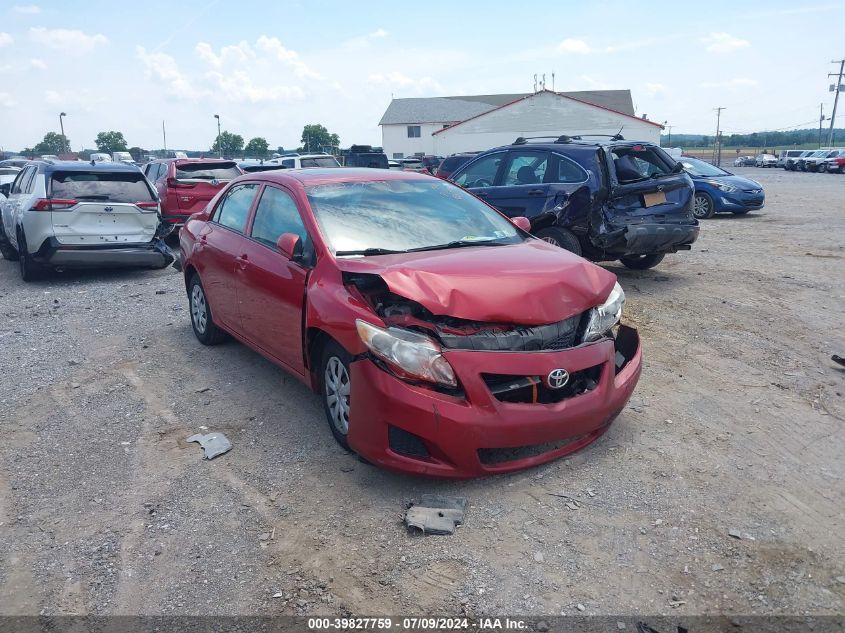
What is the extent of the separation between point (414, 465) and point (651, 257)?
678 centimetres

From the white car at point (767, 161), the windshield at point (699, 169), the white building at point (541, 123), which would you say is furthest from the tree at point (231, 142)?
the windshield at point (699, 169)

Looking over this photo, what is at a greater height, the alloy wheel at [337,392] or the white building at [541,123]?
the white building at [541,123]

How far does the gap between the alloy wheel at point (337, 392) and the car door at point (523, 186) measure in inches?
192

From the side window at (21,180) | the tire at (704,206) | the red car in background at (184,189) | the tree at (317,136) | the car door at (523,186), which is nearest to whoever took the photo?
the car door at (523,186)

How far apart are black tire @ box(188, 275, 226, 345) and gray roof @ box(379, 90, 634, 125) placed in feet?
204

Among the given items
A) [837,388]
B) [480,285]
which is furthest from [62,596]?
[837,388]

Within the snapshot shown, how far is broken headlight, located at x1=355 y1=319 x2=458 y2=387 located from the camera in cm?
369

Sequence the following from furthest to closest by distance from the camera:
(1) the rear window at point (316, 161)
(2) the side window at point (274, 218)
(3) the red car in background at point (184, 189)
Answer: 1. (1) the rear window at point (316, 161)
2. (3) the red car in background at point (184, 189)
3. (2) the side window at point (274, 218)

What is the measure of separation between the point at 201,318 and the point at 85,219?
173 inches

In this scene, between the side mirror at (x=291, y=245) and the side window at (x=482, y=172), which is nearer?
the side mirror at (x=291, y=245)

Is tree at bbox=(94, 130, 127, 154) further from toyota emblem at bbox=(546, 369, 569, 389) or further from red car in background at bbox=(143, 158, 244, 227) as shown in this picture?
toyota emblem at bbox=(546, 369, 569, 389)

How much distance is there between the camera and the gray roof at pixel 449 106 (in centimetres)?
6592

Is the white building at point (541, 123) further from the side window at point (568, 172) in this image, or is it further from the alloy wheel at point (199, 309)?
the alloy wheel at point (199, 309)

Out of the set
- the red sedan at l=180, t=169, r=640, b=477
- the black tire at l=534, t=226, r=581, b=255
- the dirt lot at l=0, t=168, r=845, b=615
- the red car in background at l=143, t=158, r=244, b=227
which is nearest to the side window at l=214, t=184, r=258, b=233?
the red sedan at l=180, t=169, r=640, b=477
